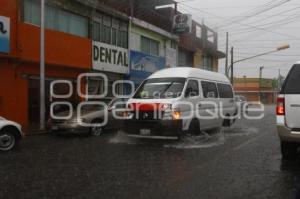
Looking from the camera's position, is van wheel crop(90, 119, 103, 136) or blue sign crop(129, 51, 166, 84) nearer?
van wheel crop(90, 119, 103, 136)

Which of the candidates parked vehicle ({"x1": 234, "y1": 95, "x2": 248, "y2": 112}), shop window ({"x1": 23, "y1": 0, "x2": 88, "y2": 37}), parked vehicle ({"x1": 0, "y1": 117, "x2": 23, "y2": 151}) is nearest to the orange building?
shop window ({"x1": 23, "y1": 0, "x2": 88, "y2": 37})

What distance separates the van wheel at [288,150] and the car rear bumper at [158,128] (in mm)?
3717

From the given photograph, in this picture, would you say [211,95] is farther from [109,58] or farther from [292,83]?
[109,58]

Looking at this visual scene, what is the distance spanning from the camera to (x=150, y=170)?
9227 mm

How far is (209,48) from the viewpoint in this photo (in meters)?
41.8

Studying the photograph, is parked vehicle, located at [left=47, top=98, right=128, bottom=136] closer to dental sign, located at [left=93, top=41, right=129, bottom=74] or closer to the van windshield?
the van windshield

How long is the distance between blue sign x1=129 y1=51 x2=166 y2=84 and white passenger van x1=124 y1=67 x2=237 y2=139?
11.5 meters

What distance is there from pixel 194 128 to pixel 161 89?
157 cm

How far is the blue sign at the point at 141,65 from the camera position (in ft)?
90.7

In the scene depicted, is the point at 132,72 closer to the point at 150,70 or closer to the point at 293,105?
the point at 150,70

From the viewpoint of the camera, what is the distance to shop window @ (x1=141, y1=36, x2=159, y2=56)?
30.0 metres

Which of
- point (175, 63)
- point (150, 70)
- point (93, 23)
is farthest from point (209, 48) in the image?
point (93, 23)

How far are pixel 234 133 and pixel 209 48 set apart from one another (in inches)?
1007

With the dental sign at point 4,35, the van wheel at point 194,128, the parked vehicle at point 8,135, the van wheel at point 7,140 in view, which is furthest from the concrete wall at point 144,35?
the van wheel at point 7,140
